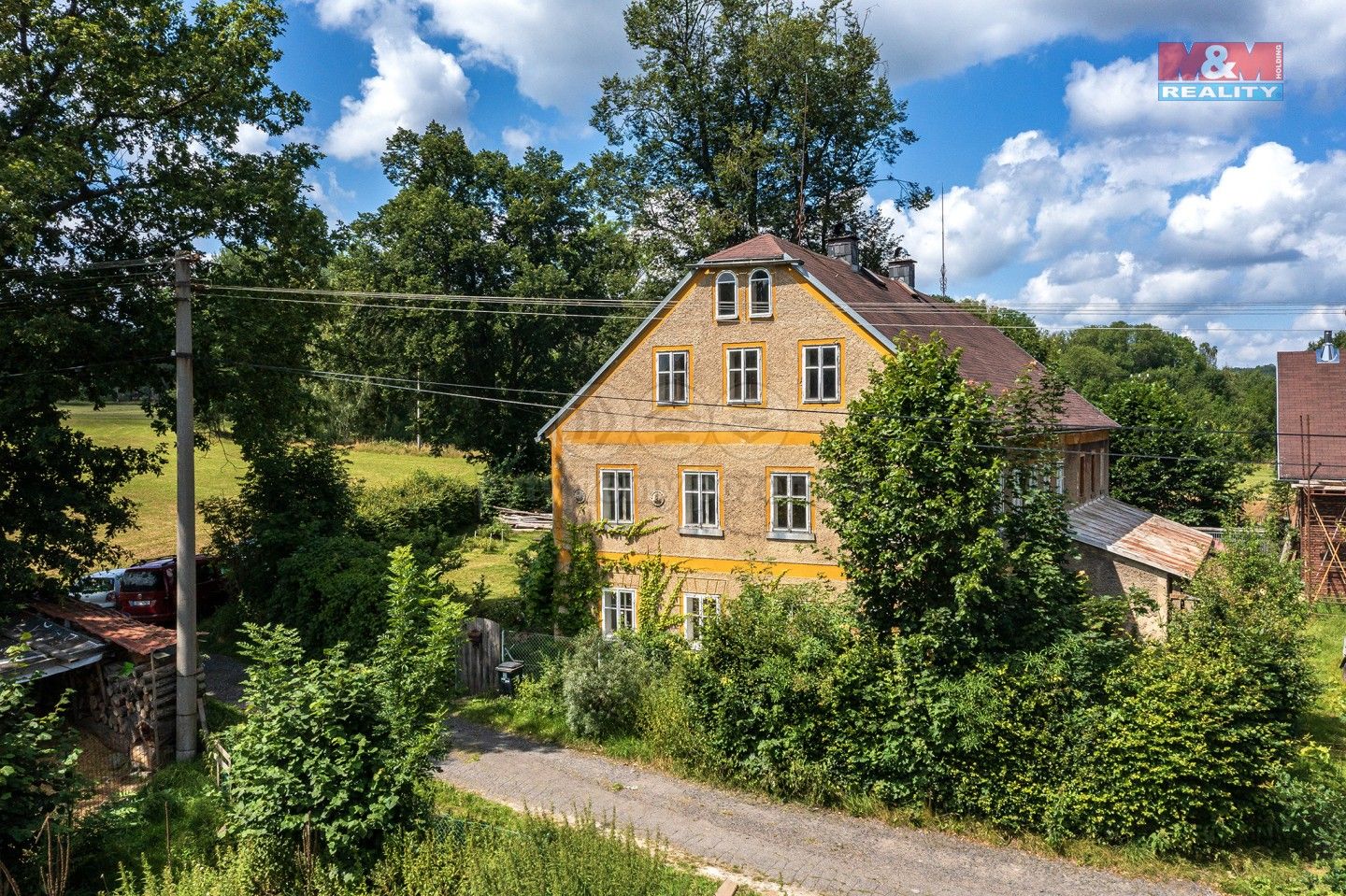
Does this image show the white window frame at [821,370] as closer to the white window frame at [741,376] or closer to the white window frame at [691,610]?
the white window frame at [741,376]

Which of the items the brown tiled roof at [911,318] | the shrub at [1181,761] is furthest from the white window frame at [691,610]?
the shrub at [1181,761]

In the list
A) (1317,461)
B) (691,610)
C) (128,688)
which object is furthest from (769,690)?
(1317,461)

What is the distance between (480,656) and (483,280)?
81.7 feet

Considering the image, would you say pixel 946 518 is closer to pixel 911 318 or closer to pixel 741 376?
pixel 741 376

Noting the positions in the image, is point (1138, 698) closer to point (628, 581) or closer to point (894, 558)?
point (894, 558)

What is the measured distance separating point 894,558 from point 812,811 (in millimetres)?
4351

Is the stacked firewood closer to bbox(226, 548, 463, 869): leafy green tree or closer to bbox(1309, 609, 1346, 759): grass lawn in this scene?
bbox(226, 548, 463, 869): leafy green tree

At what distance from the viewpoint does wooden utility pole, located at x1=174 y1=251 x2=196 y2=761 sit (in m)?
14.1

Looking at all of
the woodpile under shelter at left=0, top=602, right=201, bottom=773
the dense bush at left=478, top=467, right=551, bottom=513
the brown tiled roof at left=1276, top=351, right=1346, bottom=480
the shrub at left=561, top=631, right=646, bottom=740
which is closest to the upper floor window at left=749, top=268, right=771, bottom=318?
the shrub at left=561, top=631, right=646, bottom=740

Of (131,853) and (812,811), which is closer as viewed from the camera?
(131,853)

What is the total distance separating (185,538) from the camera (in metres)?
14.1

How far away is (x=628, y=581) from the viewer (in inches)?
910

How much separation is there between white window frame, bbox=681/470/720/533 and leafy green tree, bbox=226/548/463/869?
12.2 m

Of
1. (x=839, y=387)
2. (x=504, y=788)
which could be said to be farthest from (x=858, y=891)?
(x=839, y=387)
